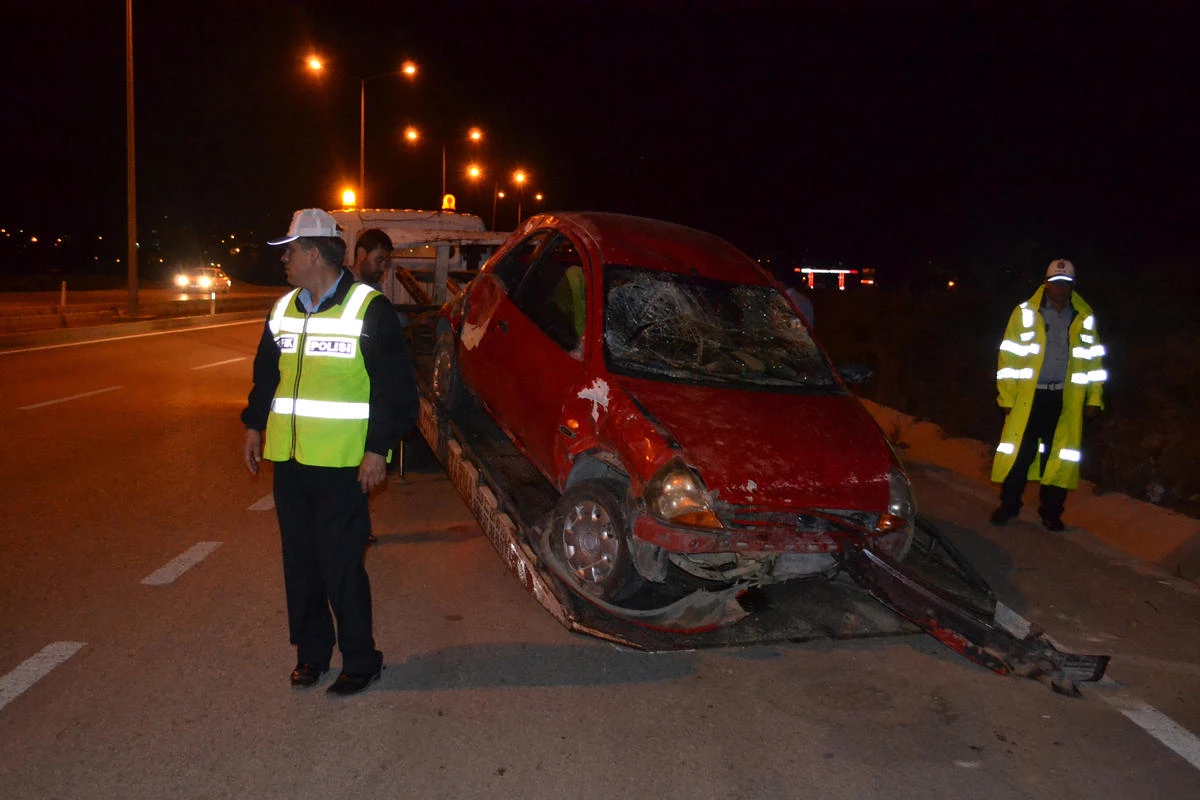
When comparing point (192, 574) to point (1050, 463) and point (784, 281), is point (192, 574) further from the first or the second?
point (1050, 463)

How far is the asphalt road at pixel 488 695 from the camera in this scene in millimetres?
4027

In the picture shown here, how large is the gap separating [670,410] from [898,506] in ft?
4.05

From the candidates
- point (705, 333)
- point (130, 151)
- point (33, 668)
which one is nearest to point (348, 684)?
point (33, 668)

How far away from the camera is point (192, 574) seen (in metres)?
6.24

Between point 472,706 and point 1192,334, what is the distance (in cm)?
895

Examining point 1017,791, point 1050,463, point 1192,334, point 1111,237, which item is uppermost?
point 1111,237

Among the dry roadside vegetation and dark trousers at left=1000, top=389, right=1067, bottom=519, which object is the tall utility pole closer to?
the dry roadside vegetation

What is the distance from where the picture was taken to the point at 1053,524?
8.30 meters

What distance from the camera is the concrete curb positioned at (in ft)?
25.0

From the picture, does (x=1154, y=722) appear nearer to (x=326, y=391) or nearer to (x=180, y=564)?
(x=326, y=391)

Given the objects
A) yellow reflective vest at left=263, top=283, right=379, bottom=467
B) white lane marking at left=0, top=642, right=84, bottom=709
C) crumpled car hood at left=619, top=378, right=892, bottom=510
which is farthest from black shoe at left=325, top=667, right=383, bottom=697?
crumpled car hood at left=619, top=378, right=892, bottom=510

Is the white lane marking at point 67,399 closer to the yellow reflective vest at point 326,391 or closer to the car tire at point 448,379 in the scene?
the car tire at point 448,379

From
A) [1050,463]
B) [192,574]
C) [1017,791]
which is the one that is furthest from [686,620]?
[1050,463]

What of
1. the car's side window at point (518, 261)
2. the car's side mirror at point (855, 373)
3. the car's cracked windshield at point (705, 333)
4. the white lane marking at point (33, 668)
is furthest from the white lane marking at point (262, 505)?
the car's side mirror at point (855, 373)
